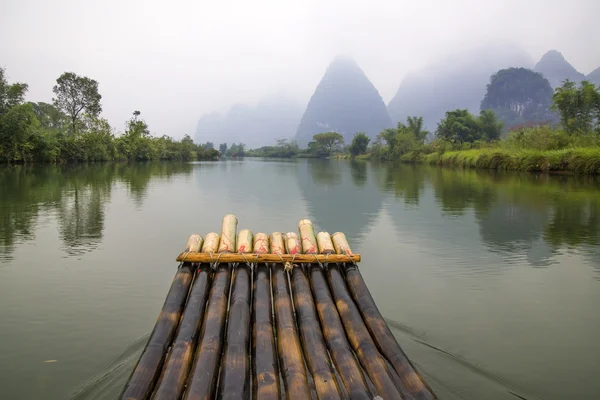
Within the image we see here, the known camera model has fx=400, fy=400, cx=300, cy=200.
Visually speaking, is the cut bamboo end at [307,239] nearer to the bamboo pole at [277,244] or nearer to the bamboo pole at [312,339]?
the bamboo pole at [312,339]

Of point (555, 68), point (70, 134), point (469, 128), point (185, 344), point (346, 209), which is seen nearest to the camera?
point (185, 344)

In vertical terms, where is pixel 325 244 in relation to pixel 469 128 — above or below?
below

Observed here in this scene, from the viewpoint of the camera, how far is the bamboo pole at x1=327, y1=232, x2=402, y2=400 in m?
2.53

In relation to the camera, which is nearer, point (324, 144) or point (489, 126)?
point (489, 126)

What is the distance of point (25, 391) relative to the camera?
10.4 ft

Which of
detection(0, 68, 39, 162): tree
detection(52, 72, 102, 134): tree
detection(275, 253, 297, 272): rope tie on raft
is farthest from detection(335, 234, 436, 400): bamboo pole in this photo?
detection(52, 72, 102, 134): tree

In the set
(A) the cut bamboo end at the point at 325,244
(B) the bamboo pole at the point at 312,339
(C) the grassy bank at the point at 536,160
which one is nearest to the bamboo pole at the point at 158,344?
(B) the bamboo pole at the point at 312,339

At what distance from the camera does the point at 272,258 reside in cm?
380

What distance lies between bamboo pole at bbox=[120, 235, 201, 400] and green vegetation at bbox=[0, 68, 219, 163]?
3437 centimetres

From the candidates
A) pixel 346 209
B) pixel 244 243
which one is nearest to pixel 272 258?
pixel 244 243

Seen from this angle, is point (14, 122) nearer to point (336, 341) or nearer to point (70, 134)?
point (70, 134)

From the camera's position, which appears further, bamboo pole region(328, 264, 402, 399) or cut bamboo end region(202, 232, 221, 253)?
cut bamboo end region(202, 232, 221, 253)

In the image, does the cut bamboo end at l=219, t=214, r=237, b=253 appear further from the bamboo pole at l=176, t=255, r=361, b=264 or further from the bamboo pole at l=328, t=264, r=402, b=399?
the bamboo pole at l=328, t=264, r=402, b=399

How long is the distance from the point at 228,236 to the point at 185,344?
158cm
